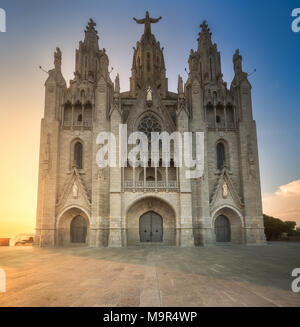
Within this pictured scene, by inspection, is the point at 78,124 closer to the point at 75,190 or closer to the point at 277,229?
the point at 75,190

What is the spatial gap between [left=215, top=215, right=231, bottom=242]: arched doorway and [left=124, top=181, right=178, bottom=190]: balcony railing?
6.56 m

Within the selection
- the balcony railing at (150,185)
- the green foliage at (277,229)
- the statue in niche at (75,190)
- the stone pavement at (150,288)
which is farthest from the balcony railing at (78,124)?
Result: the green foliage at (277,229)

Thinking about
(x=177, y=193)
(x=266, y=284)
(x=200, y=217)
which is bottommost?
(x=266, y=284)

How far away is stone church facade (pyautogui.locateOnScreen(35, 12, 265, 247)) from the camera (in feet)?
85.4

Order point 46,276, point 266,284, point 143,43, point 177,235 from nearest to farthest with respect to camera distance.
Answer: point 266,284, point 46,276, point 177,235, point 143,43

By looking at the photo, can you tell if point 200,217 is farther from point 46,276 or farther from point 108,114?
point 46,276

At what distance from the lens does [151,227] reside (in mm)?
28000

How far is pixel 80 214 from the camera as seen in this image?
27.6 metres

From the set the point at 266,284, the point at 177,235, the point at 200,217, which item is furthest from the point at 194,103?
the point at 266,284

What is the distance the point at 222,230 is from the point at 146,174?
10427 millimetres

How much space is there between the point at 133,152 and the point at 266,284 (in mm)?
21734

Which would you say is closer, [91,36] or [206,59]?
[206,59]

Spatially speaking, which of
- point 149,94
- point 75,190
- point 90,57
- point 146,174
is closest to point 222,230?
point 146,174

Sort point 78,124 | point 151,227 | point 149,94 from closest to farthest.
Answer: point 151,227 < point 78,124 < point 149,94
